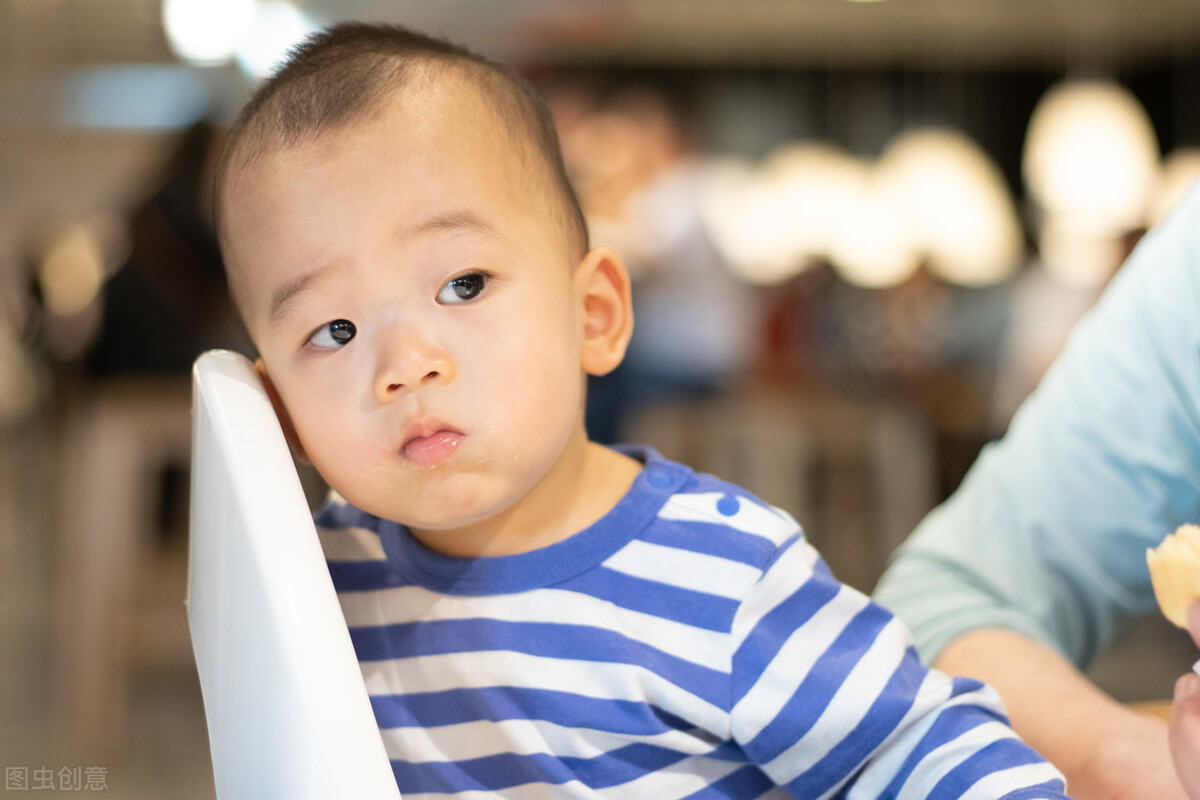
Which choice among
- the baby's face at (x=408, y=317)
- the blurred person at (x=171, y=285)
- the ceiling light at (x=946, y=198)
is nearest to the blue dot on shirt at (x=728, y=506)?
the baby's face at (x=408, y=317)

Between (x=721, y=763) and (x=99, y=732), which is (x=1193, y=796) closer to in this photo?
(x=721, y=763)

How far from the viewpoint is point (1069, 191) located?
4648mm

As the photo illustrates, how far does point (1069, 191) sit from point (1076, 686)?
4369mm

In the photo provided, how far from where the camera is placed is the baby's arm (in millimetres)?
465

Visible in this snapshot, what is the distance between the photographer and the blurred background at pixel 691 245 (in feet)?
8.77

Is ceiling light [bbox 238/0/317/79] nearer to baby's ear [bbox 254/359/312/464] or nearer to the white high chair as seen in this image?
baby's ear [bbox 254/359/312/464]

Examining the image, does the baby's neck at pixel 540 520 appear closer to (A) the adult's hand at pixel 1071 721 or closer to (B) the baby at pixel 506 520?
(B) the baby at pixel 506 520

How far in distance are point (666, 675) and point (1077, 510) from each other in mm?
384

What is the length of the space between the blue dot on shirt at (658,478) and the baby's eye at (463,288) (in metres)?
0.16

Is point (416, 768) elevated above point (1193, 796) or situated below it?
below

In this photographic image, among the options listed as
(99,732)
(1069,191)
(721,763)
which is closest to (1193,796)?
(721,763)

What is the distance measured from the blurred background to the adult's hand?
167cm

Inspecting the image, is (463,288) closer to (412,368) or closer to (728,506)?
(412,368)

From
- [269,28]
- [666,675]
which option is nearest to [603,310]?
[666,675]
